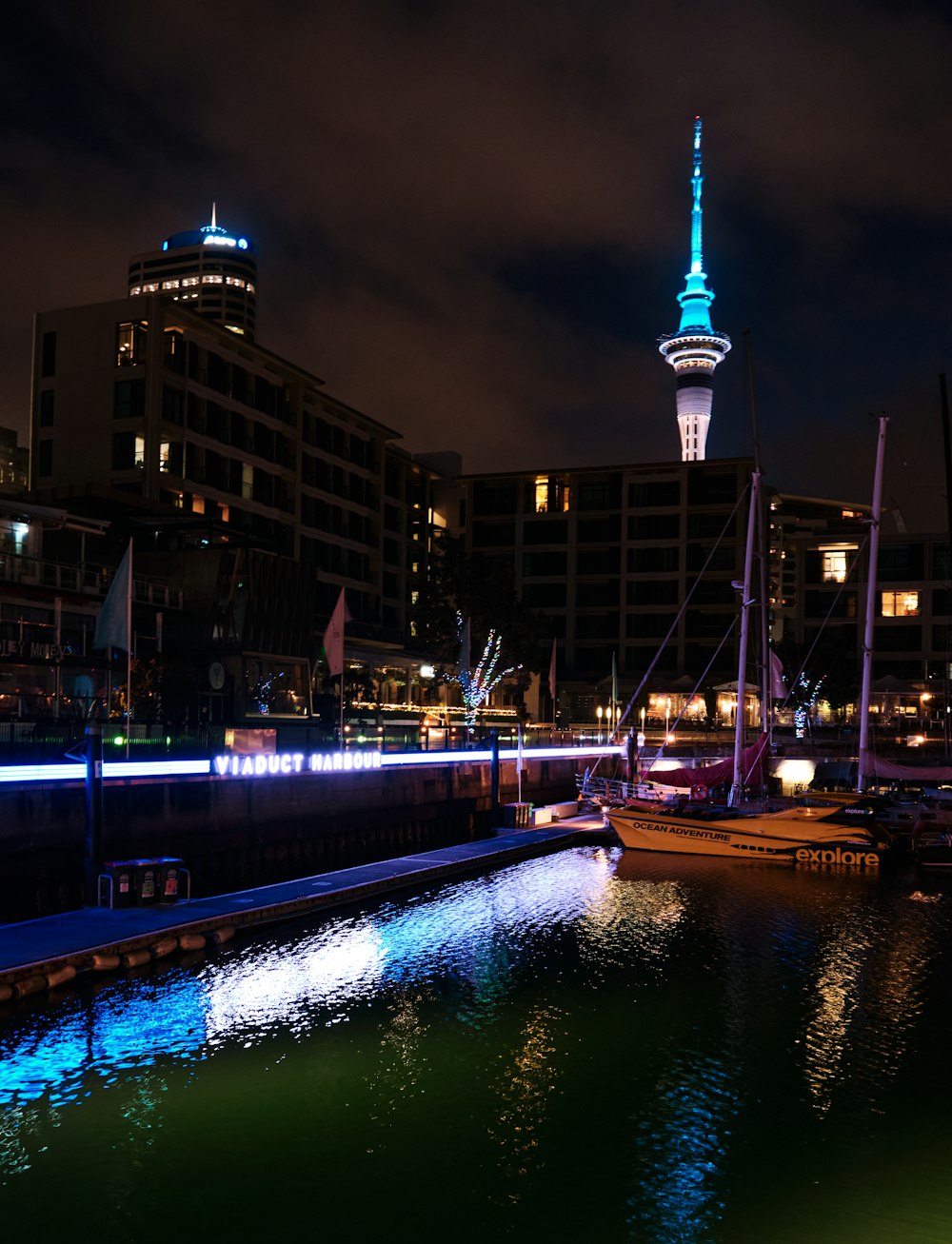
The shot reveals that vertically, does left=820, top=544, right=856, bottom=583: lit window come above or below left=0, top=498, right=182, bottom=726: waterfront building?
above

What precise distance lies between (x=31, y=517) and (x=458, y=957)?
38.6 metres

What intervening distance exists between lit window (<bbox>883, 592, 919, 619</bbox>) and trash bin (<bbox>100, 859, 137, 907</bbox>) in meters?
112

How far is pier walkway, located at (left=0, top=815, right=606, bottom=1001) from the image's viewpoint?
2252cm

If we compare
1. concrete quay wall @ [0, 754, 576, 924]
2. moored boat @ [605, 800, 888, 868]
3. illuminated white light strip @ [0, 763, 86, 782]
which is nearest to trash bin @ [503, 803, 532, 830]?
concrete quay wall @ [0, 754, 576, 924]

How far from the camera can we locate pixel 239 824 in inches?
1551

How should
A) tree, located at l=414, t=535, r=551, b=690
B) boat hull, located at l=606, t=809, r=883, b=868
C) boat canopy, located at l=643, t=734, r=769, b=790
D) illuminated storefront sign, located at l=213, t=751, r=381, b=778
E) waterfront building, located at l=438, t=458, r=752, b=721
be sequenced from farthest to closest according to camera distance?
waterfront building, located at l=438, t=458, r=752, b=721, tree, located at l=414, t=535, r=551, b=690, boat canopy, located at l=643, t=734, r=769, b=790, boat hull, located at l=606, t=809, r=883, b=868, illuminated storefront sign, located at l=213, t=751, r=381, b=778

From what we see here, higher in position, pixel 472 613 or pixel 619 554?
pixel 619 554

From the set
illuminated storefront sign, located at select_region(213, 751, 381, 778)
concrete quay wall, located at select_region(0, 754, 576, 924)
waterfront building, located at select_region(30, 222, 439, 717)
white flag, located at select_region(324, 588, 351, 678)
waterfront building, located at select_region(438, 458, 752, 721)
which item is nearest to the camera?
concrete quay wall, located at select_region(0, 754, 576, 924)

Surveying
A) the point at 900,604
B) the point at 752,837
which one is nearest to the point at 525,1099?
the point at 752,837

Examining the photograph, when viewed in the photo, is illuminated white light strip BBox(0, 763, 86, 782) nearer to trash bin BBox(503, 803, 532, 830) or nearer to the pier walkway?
the pier walkway

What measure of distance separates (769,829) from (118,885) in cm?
2647

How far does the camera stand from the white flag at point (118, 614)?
118 ft

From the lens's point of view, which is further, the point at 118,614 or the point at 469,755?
the point at 469,755

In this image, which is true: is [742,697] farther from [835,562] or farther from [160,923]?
[835,562]
